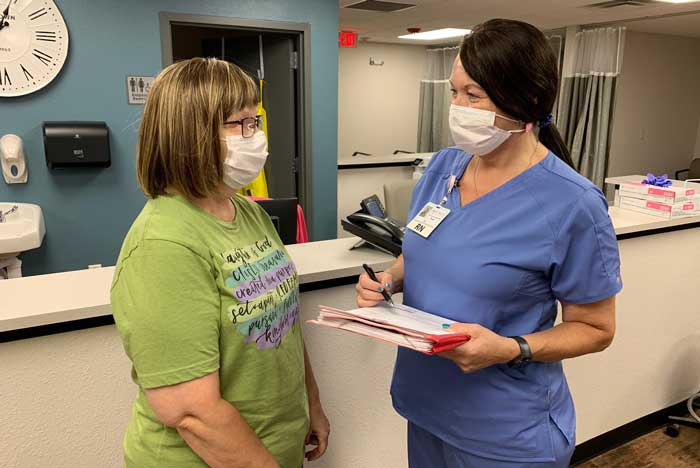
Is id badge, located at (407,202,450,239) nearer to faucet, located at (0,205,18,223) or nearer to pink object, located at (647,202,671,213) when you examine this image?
pink object, located at (647,202,671,213)

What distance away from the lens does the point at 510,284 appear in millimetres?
941

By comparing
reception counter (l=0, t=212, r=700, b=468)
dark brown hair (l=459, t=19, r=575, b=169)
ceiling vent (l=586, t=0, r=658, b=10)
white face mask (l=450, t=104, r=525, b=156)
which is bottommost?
reception counter (l=0, t=212, r=700, b=468)

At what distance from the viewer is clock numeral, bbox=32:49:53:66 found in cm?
277

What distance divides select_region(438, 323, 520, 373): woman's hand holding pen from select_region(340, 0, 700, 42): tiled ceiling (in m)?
3.73

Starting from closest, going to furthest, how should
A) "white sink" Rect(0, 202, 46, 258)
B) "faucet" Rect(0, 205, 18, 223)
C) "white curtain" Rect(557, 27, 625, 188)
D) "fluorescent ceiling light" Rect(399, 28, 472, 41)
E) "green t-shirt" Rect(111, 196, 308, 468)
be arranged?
"green t-shirt" Rect(111, 196, 308, 468) < "white sink" Rect(0, 202, 46, 258) < "faucet" Rect(0, 205, 18, 223) < "white curtain" Rect(557, 27, 625, 188) < "fluorescent ceiling light" Rect(399, 28, 472, 41)

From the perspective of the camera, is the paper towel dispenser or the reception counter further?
the paper towel dispenser

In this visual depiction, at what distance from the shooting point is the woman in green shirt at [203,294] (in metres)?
0.76

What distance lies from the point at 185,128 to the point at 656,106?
7289mm

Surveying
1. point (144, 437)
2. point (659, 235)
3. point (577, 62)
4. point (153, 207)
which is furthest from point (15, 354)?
point (577, 62)

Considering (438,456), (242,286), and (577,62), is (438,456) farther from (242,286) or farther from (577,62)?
(577,62)

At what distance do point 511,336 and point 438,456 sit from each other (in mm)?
321

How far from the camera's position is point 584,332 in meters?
0.98

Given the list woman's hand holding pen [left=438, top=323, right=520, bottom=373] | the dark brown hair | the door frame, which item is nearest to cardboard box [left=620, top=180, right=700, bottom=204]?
the dark brown hair

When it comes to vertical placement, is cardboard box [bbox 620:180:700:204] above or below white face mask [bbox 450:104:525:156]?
below
